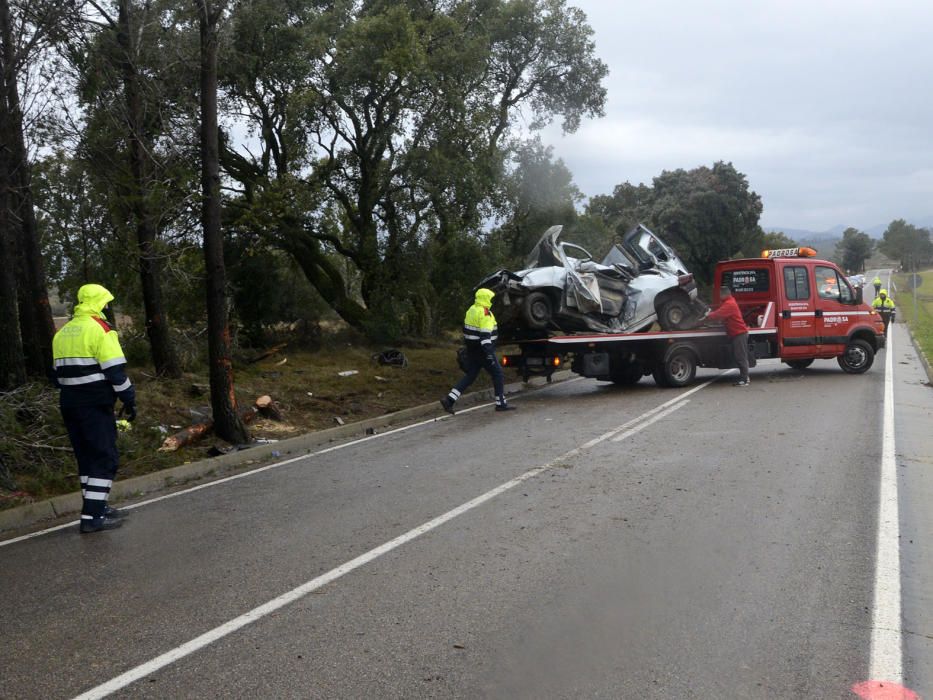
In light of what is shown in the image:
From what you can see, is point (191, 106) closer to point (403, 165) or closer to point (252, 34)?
point (252, 34)

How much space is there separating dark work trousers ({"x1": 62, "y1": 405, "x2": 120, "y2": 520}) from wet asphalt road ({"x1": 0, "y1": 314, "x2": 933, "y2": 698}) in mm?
319

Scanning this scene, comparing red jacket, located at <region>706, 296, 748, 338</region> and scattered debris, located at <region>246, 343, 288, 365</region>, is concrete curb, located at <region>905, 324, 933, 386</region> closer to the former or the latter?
red jacket, located at <region>706, 296, 748, 338</region>

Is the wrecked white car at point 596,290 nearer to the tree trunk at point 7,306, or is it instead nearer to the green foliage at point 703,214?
the tree trunk at point 7,306

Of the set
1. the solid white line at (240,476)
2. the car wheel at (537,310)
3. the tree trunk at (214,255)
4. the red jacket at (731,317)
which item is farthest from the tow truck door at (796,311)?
the tree trunk at (214,255)

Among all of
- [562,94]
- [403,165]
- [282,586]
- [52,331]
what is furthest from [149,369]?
[562,94]

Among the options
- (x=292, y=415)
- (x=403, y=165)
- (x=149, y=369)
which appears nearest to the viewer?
(x=292, y=415)

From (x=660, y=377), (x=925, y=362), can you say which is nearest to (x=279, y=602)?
(x=660, y=377)

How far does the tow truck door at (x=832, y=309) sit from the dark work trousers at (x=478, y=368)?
699cm

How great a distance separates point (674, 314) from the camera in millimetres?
15531

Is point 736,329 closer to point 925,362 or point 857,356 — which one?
point 857,356

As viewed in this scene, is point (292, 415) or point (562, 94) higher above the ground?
point (562, 94)

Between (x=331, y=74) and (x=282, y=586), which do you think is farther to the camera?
(x=331, y=74)

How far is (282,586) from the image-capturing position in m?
5.17

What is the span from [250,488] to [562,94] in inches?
724
